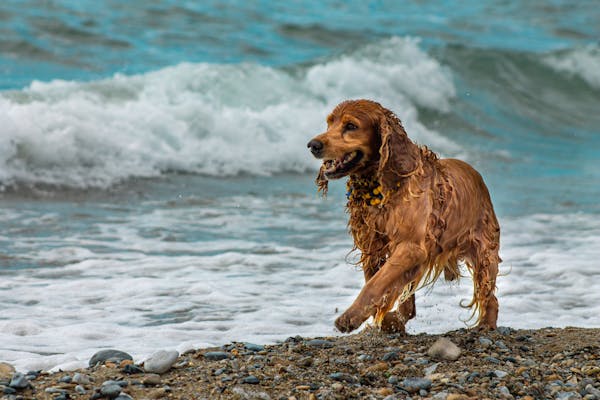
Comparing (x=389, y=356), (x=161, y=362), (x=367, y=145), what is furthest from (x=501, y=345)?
(x=161, y=362)

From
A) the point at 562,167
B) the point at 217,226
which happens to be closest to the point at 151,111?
the point at 217,226

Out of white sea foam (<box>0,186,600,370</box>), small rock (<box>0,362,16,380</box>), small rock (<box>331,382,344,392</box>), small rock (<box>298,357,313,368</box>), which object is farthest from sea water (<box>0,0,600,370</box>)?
small rock (<box>331,382,344,392</box>)

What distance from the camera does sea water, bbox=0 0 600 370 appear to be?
683 centimetres

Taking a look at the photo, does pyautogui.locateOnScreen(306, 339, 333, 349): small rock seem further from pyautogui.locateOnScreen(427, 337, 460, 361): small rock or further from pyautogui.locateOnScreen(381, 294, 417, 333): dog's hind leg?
pyautogui.locateOnScreen(427, 337, 460, 361): small rock

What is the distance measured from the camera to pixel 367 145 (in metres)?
4.95

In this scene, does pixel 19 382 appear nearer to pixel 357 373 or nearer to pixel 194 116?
pixel 357 373

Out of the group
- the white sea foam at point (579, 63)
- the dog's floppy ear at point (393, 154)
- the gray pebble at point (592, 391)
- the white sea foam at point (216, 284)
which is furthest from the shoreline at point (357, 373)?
the white sea foam at point (579, 63)

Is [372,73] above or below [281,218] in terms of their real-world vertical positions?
above

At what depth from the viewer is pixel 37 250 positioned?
8.52 m

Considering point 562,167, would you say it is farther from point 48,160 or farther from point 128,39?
point 128,39

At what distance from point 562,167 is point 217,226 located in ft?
24.2

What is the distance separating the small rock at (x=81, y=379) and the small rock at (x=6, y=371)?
435mm

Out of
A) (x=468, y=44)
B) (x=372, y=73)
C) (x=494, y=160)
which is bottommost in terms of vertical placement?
(x=494, y=160)

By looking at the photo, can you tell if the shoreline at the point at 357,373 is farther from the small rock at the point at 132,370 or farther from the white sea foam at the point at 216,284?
the white sea foam at the point at 216,284
